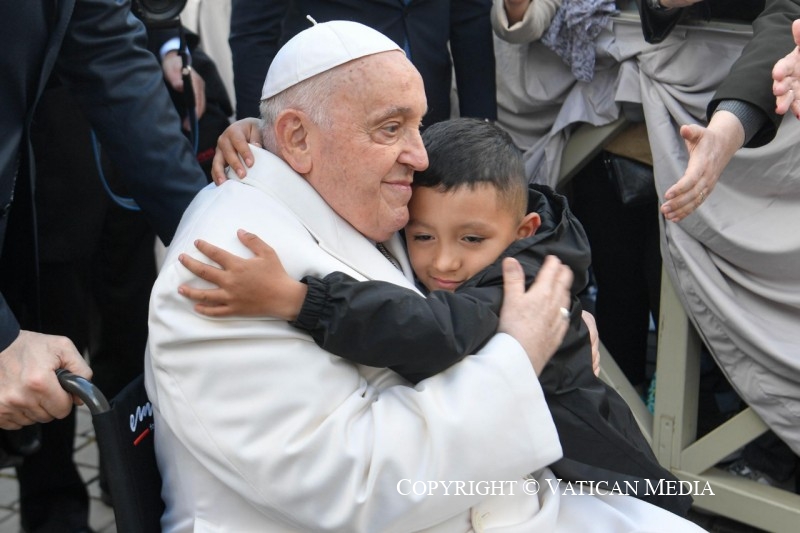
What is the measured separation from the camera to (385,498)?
6.63 feet

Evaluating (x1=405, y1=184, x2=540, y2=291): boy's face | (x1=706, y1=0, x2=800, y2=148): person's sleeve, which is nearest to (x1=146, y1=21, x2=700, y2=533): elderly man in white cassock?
(x1=405, y1=184, x2=540, y2=291): boy's face

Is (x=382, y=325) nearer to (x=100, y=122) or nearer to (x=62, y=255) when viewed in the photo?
(x=100, y=122)

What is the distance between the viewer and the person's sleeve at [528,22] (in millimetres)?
3816

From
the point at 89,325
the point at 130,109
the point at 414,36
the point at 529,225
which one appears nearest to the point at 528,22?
the point at 414,36

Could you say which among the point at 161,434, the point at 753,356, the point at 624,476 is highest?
the point at 161,434

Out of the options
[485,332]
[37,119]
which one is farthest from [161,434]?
[37,119]

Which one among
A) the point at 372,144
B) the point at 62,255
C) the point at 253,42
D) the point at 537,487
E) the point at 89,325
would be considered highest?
the point at 372,144

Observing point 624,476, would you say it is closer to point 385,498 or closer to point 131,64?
point 385,498

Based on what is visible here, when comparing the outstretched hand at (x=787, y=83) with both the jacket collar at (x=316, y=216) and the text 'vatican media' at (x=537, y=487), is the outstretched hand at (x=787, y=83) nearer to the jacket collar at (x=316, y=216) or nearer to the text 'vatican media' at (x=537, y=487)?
the text 'vatican media' at (x=537, y=487)

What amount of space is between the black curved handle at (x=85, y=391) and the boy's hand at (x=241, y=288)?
0.81 ft

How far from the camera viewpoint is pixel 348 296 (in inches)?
79.1

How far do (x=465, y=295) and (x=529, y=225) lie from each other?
1.29 ft

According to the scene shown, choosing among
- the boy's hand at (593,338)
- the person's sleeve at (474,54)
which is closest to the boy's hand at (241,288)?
the boy's hand at (593,338)

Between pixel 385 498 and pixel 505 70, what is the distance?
2544 millimetres
